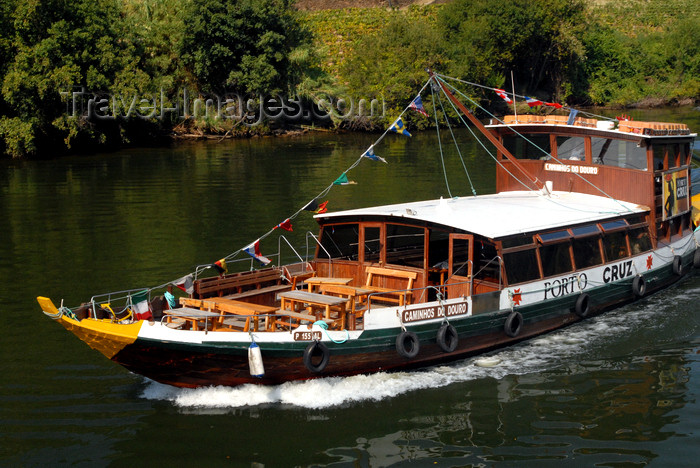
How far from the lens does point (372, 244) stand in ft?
54.7

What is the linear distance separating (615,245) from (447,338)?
5.79 metres

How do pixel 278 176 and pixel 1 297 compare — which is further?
pixel 278 176

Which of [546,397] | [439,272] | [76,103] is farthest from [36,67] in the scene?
[546,397]

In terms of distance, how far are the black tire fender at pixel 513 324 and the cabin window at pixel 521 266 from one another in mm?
669

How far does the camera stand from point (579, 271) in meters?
17.3

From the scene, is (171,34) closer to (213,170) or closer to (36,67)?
(36,67)

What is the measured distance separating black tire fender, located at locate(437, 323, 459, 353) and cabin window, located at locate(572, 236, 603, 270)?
160 inches

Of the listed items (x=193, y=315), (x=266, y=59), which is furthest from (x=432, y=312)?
(x=266, y=59)

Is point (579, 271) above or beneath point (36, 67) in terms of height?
beneath

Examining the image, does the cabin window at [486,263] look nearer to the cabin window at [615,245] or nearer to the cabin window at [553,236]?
the cabin window at [553,236]

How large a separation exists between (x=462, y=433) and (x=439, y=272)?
13.5 feet

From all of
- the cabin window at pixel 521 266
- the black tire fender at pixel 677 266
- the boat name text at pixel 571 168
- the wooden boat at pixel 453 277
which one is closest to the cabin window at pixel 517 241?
the wooden boat at pixel 453 277

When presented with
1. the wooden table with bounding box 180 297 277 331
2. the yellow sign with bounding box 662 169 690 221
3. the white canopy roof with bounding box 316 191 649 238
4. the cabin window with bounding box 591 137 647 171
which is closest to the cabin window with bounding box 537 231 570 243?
the white canopy roof with bounding box 316 191 649 238

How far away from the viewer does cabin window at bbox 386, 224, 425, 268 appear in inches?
642
